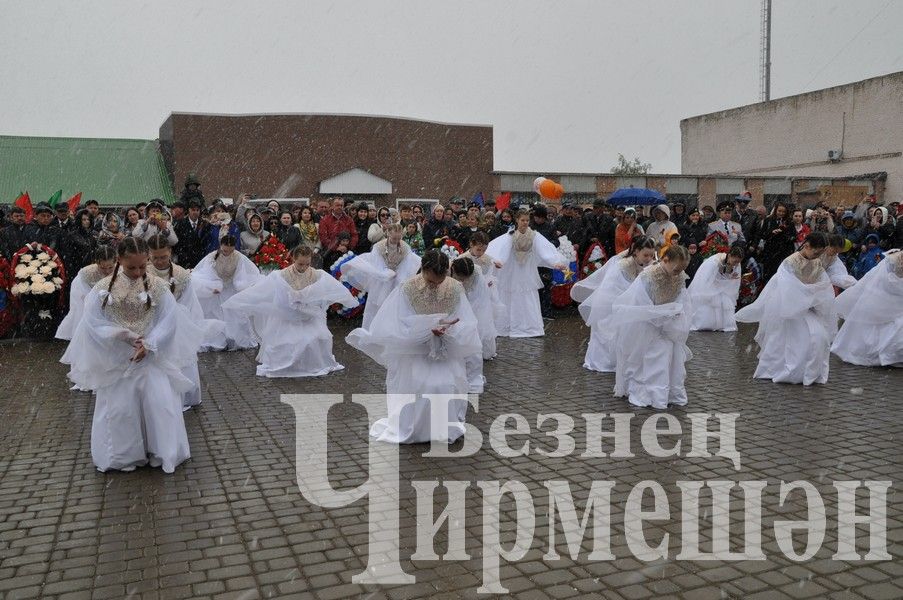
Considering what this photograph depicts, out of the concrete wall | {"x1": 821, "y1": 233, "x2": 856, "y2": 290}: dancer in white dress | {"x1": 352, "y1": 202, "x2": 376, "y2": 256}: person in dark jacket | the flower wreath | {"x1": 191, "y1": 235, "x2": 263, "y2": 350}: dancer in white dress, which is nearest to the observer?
{"x1": 821, "y1": 233, "x2": 856, "y2": 290}: dancer in white dress

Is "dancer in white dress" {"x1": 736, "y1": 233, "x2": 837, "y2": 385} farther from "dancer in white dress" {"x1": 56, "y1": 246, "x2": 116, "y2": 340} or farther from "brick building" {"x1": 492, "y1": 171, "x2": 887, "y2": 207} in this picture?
"brick building" {"x1": 492, "y1": 171, "x2": 887, "y2": 207}

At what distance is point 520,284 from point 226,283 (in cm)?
460

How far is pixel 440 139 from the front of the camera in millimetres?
32719

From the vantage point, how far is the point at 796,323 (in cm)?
948

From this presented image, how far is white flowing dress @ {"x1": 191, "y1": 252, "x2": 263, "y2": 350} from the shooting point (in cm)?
1151

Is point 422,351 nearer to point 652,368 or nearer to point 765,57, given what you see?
point 652,368

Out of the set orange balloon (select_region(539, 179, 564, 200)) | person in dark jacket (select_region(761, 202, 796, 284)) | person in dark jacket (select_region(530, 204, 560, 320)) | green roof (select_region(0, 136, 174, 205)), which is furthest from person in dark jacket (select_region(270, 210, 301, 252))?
green roof (select_region(0, 136, 174, 205))

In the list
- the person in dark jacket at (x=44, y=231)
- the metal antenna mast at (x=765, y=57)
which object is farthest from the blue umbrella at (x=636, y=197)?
the metal antenna mast at (x=765, y=57)

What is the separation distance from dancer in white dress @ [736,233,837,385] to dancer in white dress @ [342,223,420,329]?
16.4 ft

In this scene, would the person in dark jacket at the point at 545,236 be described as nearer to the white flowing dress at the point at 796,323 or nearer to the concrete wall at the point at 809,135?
the white flowing dress at the point at 796,323

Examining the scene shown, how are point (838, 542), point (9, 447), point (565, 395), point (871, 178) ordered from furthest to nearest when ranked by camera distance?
1. point (871, 178)
2. point (565, 395)
3. point (9, 447)
4. point (838, 542)

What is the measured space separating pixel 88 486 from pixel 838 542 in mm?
5019

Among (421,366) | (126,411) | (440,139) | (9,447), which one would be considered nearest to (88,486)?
(126,411)

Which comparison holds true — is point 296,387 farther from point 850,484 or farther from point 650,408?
point 850,484
